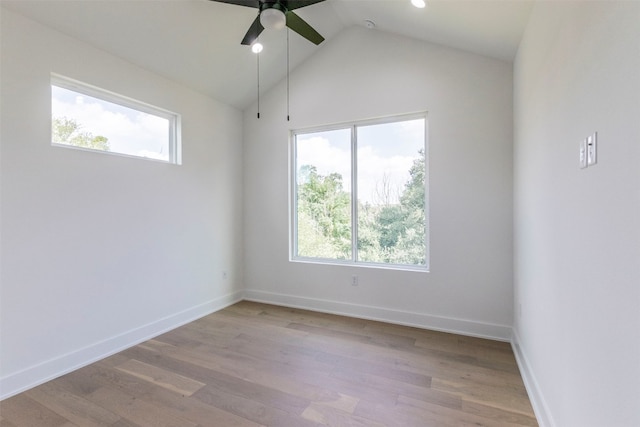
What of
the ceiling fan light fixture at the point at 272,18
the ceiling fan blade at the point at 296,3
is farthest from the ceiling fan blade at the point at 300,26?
the ceiling fan light fixture at the point at 272,18

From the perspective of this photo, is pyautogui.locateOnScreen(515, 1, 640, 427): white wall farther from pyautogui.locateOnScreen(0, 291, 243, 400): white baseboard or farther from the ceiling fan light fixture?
pyautogui.locateOnScreen(0, 291, 243, 400): white baseboard

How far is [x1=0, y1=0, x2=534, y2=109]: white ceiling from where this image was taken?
2205 mm

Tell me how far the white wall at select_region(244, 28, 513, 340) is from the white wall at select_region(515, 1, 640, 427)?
756 mm

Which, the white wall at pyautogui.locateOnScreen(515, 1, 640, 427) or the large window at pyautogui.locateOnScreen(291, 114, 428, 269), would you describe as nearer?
the white wall at pyautogui.locateOnScreen(515, 1, 640, 427)

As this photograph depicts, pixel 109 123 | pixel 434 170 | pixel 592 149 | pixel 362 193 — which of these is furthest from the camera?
pixel 362 193

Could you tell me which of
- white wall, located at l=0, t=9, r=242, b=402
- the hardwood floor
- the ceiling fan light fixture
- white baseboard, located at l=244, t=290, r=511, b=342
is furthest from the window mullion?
white wall, located at l=0, t=9, r=242, b=402

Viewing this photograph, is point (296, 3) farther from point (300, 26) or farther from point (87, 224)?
point (87, 224)

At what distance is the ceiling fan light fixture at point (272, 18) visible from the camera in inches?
81.0

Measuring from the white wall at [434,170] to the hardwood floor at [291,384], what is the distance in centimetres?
40

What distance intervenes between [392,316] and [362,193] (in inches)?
57.0

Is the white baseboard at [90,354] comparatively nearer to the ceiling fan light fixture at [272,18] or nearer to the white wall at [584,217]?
the ceiling fan light fixture at [272,18]

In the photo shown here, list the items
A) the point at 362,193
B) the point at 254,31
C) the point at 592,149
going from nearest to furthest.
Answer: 1. the point at 592,149
2. the point at 254,31
3. the point at 362,193

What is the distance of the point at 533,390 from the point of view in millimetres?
1918

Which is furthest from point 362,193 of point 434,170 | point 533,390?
point 533,390
